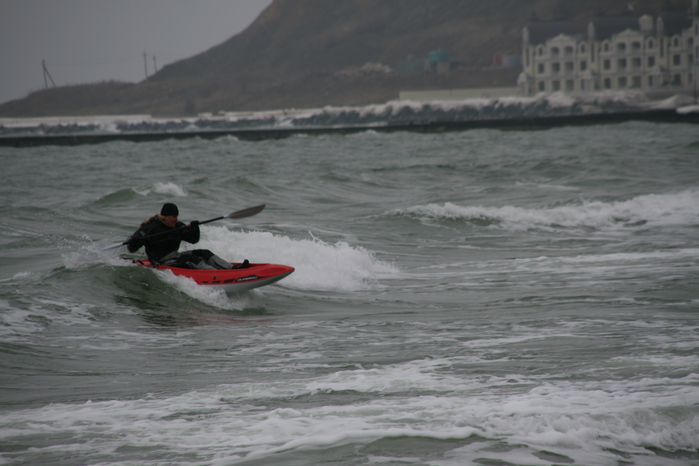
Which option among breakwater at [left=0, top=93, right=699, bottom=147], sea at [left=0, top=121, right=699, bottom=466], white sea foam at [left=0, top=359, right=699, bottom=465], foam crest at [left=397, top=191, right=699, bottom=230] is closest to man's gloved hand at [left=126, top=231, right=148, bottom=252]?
sea at [left=0, top=121, right=699, bottom=466]

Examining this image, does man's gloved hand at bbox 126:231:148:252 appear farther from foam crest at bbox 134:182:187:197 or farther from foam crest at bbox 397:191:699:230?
foam crest at bbox 134:182:187:197

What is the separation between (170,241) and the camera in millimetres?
9039

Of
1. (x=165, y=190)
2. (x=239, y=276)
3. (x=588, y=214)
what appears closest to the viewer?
(x=239, y=276)

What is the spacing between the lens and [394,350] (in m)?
6.54

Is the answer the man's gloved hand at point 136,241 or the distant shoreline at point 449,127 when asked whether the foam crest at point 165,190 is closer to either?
the man's gloved hand at point 136,241

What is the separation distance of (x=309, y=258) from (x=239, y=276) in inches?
123

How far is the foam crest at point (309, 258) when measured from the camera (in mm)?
10500

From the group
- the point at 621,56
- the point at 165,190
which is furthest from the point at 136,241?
the point at 621,56

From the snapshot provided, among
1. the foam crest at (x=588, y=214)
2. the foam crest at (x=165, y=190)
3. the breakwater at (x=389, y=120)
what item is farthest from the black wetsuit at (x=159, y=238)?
the breakwater at (x=389, y=120)

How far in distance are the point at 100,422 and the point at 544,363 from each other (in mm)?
3714

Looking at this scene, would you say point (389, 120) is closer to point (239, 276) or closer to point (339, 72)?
point (339, 72)

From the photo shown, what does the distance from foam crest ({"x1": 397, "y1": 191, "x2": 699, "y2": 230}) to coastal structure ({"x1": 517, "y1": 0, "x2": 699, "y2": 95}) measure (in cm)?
6615

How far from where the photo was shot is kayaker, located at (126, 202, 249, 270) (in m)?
8.83

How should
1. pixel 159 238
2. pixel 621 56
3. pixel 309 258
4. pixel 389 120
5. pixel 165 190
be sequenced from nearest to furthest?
pixel 159 238, pixel 309 258, pixel 165 190, pixel 621 56, pixel 389 120
